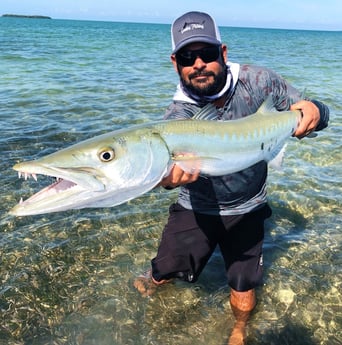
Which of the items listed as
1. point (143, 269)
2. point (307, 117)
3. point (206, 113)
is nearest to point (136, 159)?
point (206, 113)

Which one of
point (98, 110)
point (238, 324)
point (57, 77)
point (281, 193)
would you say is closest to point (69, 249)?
point (238, 324)

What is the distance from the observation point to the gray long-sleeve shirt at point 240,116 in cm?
384

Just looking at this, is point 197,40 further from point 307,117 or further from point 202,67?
point 307,117

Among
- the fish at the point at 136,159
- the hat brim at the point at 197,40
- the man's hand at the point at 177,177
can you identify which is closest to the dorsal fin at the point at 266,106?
the fish at the point at 136,159

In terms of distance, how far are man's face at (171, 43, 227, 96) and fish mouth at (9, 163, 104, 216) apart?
1.47 metres

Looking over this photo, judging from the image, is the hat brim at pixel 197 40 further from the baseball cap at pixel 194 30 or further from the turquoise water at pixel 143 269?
the turquoise water at pixel 143 269

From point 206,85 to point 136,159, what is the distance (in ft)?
3.99

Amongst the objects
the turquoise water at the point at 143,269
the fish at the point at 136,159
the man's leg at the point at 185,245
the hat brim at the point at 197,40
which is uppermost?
the hat brim at the point at 197,40

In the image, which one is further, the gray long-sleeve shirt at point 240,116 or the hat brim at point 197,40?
the gray long-sleeve shirt at point 240,116

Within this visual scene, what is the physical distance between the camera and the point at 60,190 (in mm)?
2613

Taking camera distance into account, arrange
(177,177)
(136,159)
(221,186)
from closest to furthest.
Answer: (136,159)
(177,177)
(221,186)

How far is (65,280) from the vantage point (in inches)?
195

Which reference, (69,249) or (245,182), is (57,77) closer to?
(69,249)

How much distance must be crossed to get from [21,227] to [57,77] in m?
13.3
